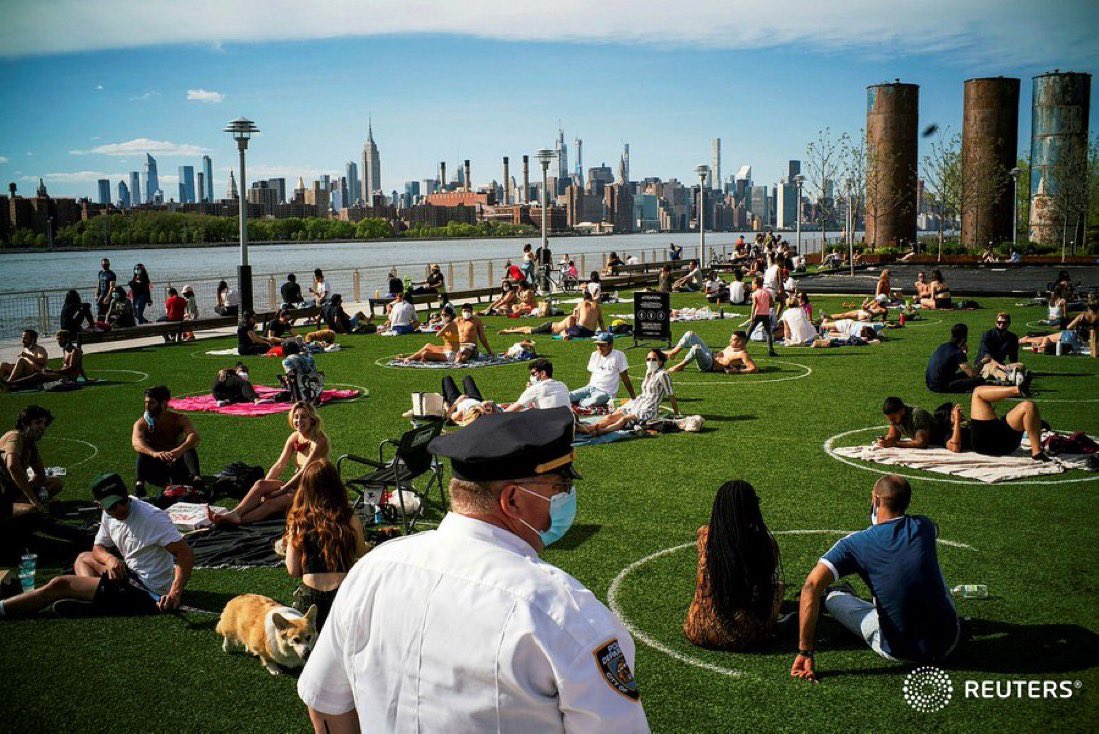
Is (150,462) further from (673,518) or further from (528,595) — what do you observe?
(528,595)

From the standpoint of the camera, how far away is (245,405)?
1694cm

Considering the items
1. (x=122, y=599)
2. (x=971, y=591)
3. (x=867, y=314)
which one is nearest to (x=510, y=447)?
(x=971, y=591)

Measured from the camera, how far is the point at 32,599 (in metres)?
7.93

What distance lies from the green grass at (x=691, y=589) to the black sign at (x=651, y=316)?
22.3ft

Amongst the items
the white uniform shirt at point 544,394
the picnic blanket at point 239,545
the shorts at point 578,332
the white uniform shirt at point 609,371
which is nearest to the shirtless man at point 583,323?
the shorts at point 578,332

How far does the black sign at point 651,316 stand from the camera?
76.7ft

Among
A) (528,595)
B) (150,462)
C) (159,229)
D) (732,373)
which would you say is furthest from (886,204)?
(159,229)

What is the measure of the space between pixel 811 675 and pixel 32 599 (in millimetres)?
6023

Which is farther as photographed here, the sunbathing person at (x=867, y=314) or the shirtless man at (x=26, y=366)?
the sunbathing person at (x=867, y=314)

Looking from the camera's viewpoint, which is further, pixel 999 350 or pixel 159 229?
pixel 159 229

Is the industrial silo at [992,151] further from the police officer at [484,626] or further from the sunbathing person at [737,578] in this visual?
the police officer at [484,626]

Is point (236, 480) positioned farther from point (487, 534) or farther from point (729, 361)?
point (729, 361)

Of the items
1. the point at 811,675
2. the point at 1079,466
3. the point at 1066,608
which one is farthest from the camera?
the point at 1079,466

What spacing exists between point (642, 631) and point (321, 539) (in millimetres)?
2414
